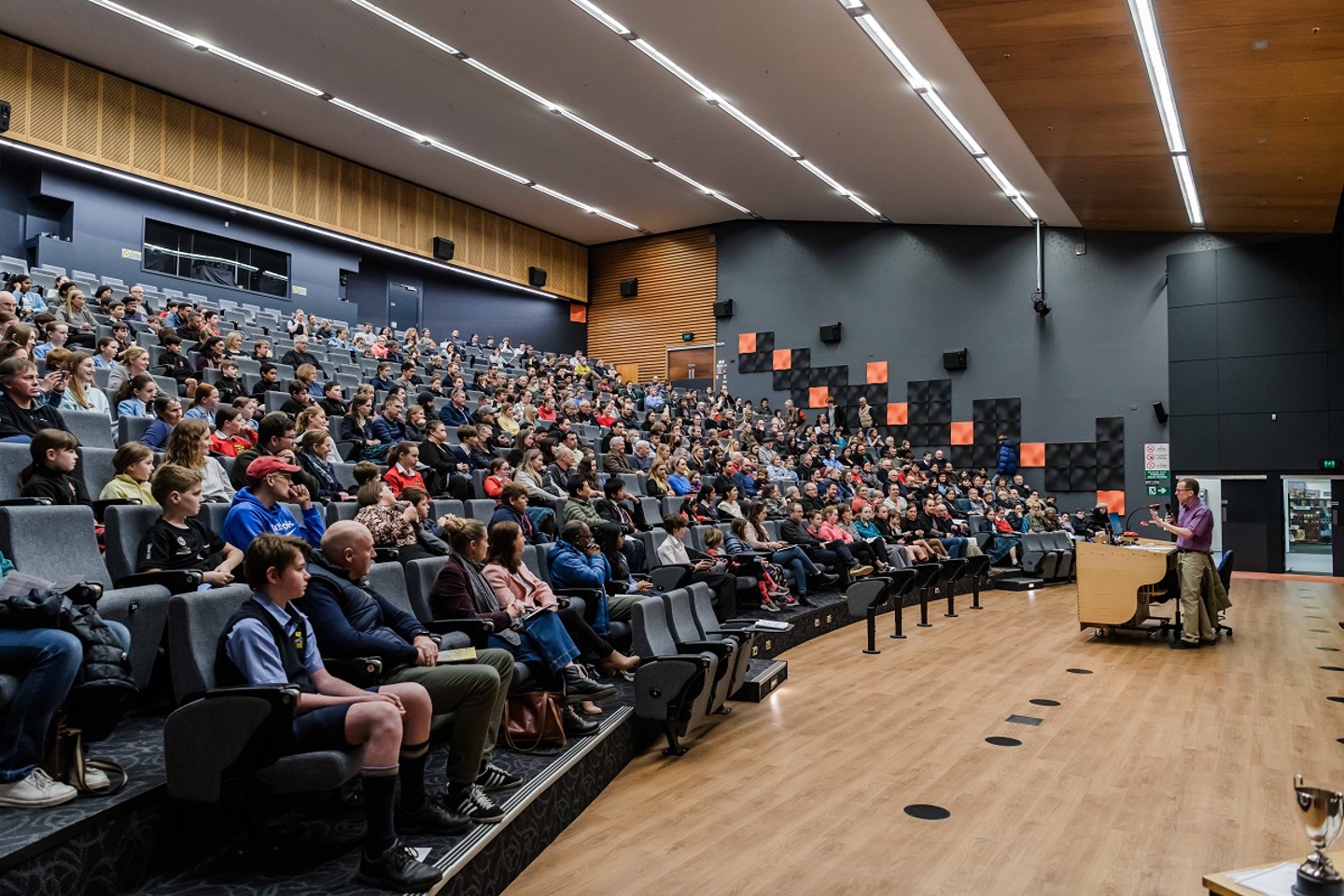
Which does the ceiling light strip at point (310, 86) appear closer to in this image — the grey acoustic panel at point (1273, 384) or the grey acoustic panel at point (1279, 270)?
the grey acoustic panel at point (1279, 270)

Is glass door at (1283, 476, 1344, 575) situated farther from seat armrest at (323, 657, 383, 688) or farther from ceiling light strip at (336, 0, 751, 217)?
seat armrest at (323, 657, 383, 688)

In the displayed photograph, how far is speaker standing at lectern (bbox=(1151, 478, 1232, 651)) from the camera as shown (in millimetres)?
5199

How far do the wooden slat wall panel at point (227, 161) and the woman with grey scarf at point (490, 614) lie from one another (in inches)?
329

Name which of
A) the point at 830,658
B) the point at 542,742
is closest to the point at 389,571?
the point at 542,742

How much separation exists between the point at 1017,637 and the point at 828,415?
23.3 ft

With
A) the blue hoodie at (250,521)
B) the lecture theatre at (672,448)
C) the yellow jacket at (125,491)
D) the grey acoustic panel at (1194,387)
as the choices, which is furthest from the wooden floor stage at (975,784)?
the grey acoustic panel at (1194,387)

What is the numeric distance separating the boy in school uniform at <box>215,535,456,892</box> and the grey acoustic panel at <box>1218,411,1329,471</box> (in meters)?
10.8

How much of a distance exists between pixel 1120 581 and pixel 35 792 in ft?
18.5

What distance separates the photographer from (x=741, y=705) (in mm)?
3930

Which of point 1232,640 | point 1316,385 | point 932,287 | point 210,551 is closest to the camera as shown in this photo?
point 210,551

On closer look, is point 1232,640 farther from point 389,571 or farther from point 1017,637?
point 389,571

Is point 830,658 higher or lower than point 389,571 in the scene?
lower

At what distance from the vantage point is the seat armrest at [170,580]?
2.34m

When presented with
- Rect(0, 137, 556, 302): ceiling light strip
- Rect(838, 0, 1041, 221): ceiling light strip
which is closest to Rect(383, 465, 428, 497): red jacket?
Rect(838, 0, 1041, 221): ceiling light strip
